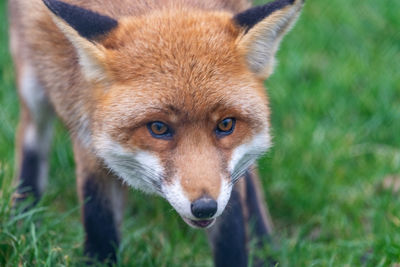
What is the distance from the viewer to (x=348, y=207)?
4973 millimetres

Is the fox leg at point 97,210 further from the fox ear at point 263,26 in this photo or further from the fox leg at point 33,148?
the fox ear at point 263,26

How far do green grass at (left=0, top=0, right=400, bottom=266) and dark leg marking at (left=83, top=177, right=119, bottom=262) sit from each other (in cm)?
9

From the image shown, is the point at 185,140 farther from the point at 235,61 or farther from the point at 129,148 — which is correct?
the point at 235,61

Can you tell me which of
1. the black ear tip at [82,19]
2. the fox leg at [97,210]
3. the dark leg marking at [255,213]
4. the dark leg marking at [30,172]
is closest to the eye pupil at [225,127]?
the black ear tip at [82,19]

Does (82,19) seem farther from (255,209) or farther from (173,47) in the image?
(255,209)

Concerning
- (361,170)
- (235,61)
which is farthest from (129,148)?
(361,170)

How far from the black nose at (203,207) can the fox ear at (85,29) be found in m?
0.92

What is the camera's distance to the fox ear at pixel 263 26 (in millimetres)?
3350

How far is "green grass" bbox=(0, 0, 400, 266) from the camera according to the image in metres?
4.14

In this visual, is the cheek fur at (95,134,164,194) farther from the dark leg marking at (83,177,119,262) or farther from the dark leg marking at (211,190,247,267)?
the dark leg marking at (211,190,247,267)

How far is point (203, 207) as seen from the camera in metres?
2.99

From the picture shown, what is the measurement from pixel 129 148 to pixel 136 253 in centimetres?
113

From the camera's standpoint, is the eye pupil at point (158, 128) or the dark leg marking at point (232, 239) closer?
the eye pupil at point (158, 128)

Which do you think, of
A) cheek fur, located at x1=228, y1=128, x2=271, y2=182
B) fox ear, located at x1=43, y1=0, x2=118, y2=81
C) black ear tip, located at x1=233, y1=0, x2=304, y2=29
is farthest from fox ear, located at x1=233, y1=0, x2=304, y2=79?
fox ear, located at x1=43, y1=0, x2=118, y2=81
